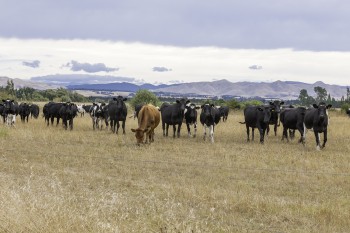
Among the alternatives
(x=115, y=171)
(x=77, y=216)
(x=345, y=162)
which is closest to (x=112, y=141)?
(x=115, y=171)

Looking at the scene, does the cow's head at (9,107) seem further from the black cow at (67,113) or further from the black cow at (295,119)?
the black cow at (295,119)

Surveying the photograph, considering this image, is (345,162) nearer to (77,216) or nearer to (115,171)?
(115,171)

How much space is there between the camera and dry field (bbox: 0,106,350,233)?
740cm

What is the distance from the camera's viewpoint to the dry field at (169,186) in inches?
291

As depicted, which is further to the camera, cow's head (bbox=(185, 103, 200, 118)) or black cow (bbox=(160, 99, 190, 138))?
cow's head (bbox=(185, 103, 200, 118))

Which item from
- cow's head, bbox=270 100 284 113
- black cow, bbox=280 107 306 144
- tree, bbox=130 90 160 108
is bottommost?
tree, bbox=130 90 160 108

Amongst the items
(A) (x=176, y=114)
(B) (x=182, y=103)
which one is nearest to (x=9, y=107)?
(A) (x=176, y=114)

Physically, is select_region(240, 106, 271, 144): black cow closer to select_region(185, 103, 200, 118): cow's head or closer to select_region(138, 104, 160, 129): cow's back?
select_region(185, 103, 200, 118): cow's head

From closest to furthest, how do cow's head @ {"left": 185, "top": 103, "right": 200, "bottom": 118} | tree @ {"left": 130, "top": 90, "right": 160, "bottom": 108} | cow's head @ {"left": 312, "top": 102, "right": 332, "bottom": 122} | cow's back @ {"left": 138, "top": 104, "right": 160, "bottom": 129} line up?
cow's head @ {"left": 312, "top": 102, "right": 332, "bottom": 122} < cow's back @ {"left": 138, "top": 104, "right": 160, "bottom": 129} < cow's head @ {"left": 185, "top": 103, "right": 200, "bottom": 118} < tree @ {"left": 130, "top": 90, "right": 160, "bottom": 108}

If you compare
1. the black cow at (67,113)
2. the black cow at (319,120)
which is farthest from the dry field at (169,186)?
the black cow at (67,113)

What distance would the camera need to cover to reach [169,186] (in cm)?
1131

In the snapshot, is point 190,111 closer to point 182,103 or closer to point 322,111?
point 182,103

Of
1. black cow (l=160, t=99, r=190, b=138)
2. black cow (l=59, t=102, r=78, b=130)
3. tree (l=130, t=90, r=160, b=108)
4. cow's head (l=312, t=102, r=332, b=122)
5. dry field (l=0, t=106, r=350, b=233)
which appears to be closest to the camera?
dry field (l=0, t=106, r=350, b=233)

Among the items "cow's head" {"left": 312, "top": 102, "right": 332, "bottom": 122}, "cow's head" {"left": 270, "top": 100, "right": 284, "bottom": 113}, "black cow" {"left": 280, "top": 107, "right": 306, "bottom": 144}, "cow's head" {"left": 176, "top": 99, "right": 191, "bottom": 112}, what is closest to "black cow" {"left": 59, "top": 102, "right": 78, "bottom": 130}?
"cow's head" {"left": 176, "top": 99, "right": 191, "bottom": 112}
